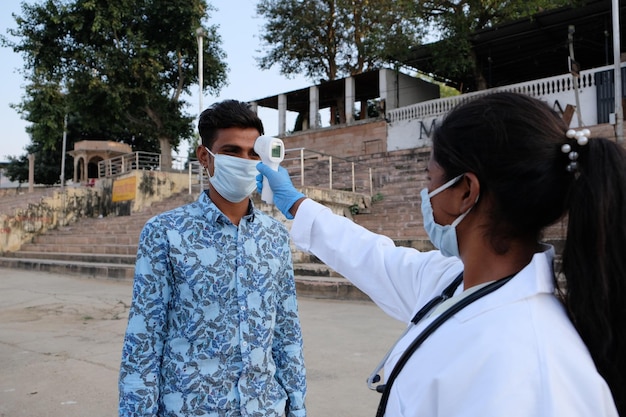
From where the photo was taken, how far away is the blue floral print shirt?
1.52 meters

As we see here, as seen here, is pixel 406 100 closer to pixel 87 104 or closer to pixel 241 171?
pixel 87 104

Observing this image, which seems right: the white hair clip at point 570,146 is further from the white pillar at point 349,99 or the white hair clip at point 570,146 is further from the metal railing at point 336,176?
the white pillar at point 349,99

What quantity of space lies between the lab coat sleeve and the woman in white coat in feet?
1.00

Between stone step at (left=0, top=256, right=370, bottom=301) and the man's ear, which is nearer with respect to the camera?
the man's ear

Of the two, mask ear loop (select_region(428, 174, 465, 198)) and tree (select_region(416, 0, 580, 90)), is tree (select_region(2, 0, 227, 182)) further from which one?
mask ear loop (select_region(428, 174, 465, 198))

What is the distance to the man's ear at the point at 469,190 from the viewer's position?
106 centimetres

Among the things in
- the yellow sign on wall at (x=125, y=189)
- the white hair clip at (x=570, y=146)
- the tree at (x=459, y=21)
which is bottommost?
the white hair clip at (x=570, y=146)

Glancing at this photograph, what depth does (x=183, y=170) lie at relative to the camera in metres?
19.9

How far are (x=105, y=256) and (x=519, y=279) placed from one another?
483 inches

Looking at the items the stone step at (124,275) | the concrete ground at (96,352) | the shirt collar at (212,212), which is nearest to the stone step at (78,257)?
the stone step at (124,275)

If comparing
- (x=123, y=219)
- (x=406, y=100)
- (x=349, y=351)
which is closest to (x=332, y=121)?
(x=406, y=100)

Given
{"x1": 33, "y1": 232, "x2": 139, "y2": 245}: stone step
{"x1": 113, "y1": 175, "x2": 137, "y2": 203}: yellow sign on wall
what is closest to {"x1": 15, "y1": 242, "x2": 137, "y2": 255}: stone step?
{"x1": 33, "y1": 232, "x2": 139, "y2": 245}: stone step

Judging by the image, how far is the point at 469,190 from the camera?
43.2 inches

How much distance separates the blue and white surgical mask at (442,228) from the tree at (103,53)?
19762 millimetres
